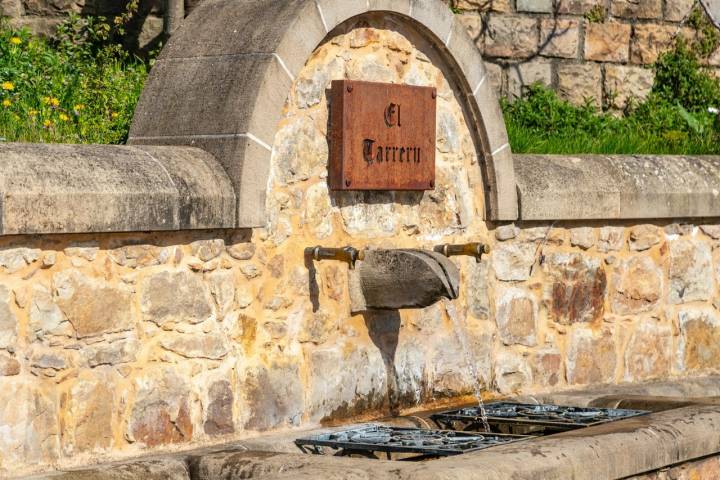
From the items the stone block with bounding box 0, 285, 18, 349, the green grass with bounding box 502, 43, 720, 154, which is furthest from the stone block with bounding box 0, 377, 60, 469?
the green grass with bounding box 502, 43, 720, 154

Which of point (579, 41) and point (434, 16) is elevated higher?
point (579, 41)

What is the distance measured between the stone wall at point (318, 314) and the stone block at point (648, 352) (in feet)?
0.03

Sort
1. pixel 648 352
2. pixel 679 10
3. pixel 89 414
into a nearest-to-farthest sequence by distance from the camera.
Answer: pixel 89 414 < pixel 648 352 < pixel 679 10

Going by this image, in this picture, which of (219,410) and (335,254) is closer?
(219,410)

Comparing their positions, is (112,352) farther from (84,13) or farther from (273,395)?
(84,13)

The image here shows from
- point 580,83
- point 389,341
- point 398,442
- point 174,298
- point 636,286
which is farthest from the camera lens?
point 580,83

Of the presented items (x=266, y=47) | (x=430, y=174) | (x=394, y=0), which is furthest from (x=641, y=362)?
(x=266, y=47)

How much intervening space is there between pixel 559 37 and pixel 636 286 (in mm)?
2980

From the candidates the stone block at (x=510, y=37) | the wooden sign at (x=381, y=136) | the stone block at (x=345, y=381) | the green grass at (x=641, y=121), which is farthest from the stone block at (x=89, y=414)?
the stone block at (x=510, y=37)

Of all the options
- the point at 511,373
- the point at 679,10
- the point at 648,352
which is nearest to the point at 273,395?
the point at 511,373

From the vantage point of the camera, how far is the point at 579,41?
31.9 ft

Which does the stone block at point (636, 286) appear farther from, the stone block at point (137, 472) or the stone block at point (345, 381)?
the stone block at point (137, 472)

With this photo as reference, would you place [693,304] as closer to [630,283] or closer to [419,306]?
[630,283]

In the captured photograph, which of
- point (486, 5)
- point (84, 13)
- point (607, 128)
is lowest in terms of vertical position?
point (607, 128)
